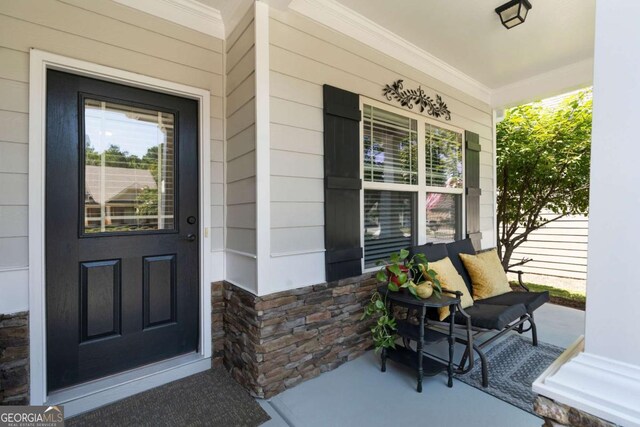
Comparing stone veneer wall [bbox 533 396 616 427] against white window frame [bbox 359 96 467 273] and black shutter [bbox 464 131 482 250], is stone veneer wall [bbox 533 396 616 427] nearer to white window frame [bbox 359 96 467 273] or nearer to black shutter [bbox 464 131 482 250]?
white window frame [bbox 359 96 467 273]

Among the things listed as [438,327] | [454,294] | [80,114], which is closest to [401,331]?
[454,294]

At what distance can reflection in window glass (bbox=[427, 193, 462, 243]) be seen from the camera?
11.7 feet

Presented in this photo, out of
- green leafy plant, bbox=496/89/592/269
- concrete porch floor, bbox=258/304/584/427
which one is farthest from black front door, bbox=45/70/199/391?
green leafy plant, bbox=496/89/592/269

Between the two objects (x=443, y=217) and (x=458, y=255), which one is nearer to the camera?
(x=458, y=255)

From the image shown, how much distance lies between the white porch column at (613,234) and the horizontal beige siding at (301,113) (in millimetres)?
1675

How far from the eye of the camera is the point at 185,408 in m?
1.99

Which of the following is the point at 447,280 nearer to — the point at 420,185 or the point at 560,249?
the point at 420,185

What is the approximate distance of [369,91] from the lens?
2816 mm

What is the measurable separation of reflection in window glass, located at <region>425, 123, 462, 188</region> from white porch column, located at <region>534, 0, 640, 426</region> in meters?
2.63

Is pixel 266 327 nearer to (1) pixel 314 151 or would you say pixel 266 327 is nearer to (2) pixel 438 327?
(1) pixel 314 151

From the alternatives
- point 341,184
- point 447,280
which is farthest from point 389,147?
point 447,280

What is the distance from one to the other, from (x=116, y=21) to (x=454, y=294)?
3021mm

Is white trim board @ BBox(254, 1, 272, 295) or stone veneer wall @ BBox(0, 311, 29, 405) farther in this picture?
white trim board @ BBox(254, 1, 272, 295)

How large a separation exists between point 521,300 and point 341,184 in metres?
1.88
